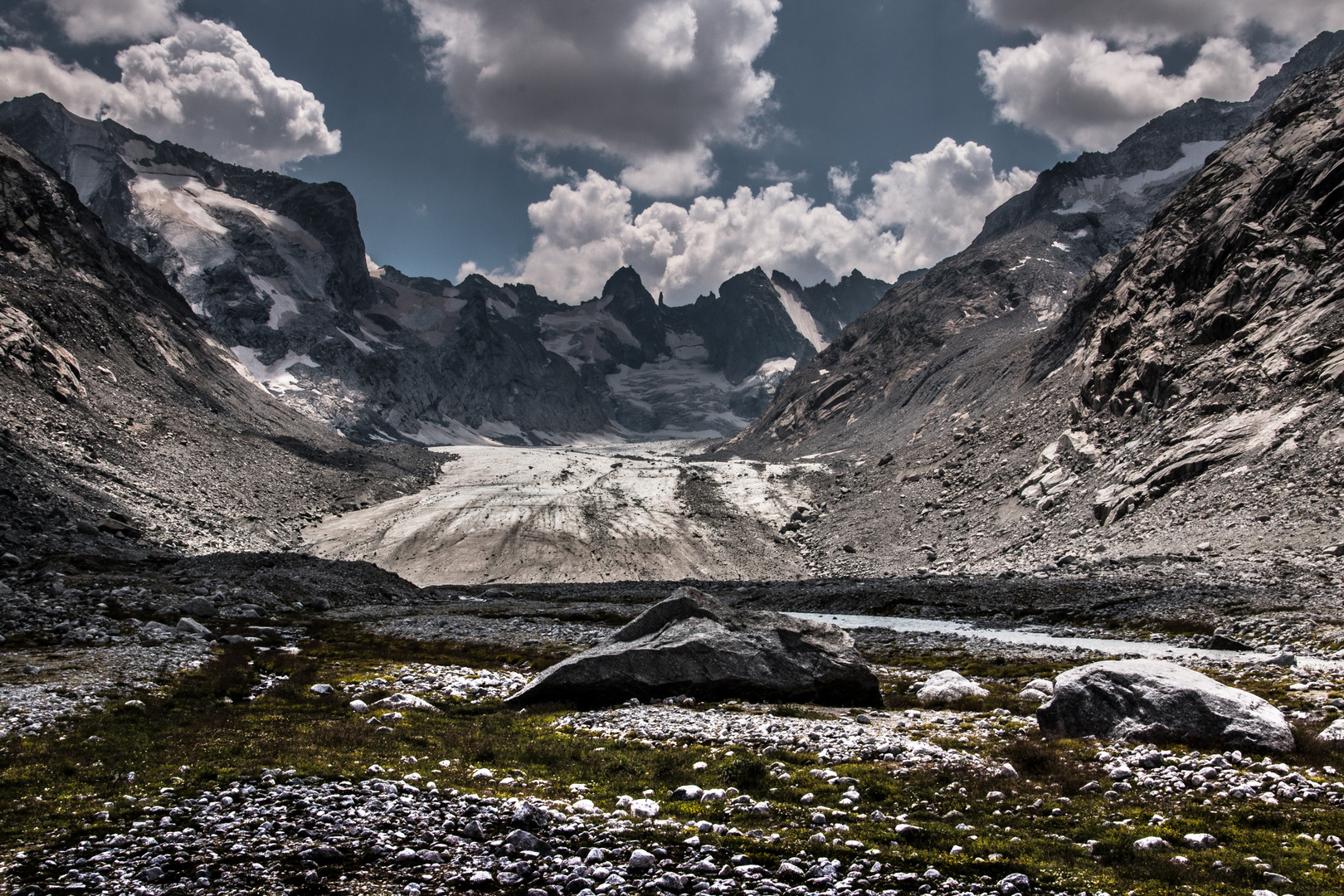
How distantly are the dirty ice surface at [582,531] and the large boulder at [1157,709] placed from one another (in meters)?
80.4

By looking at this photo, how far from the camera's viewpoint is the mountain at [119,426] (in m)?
69.3

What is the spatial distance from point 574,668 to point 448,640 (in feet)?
75.0

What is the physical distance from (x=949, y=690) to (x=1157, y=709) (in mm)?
8486

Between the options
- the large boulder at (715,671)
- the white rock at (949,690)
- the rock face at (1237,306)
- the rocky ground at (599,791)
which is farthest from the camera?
the rock face at (1237,306)

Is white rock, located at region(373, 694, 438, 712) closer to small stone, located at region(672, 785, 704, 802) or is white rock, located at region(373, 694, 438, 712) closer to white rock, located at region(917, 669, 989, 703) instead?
small stone, located at region(672, 785, 704, 802)

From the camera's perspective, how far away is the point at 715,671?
21.0 meters

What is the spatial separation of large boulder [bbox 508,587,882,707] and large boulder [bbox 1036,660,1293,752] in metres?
6.26

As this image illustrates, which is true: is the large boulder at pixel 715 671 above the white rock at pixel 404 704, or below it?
above

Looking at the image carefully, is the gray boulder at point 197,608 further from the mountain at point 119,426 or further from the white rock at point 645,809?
the white rock at point 645,809

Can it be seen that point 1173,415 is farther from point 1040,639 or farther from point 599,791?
point 599,791

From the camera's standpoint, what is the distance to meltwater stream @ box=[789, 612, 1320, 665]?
99.9 feet

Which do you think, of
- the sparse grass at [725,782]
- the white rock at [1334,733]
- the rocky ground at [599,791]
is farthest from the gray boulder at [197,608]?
the white rock at [1334,733]

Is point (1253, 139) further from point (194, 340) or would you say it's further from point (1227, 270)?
point (194, 340)

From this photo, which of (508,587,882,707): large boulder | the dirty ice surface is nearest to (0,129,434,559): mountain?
the dirty ice surface
